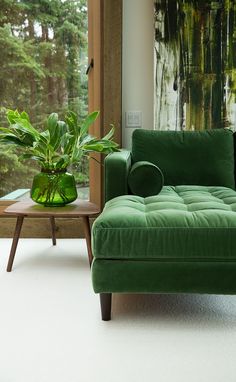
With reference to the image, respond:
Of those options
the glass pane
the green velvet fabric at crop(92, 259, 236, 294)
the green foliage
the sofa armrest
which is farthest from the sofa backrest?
the green velvet fabric at crop(92, 259, 236, 294)

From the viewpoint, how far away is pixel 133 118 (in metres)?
3.04

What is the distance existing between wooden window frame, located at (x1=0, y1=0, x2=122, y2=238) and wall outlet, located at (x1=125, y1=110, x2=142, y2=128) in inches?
3.0

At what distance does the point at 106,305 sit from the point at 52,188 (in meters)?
0.87

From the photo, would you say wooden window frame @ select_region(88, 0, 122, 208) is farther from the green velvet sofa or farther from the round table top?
the green velvet sofa

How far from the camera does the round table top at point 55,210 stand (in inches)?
92.0

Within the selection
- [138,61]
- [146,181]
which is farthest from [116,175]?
[138,61]

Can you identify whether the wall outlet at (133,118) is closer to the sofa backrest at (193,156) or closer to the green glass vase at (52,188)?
the sofa backrest at (193,156)

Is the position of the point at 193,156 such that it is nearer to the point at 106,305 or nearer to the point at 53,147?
the point at 53,147

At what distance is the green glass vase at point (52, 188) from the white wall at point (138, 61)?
0.75 meters

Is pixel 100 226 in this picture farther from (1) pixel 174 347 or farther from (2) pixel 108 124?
(2) pixel 108 124

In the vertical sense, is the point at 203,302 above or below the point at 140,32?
below

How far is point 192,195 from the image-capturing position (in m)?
2.19

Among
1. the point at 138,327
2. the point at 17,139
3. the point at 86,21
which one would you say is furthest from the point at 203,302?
the point at 86,21

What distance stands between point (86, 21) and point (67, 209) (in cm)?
140
